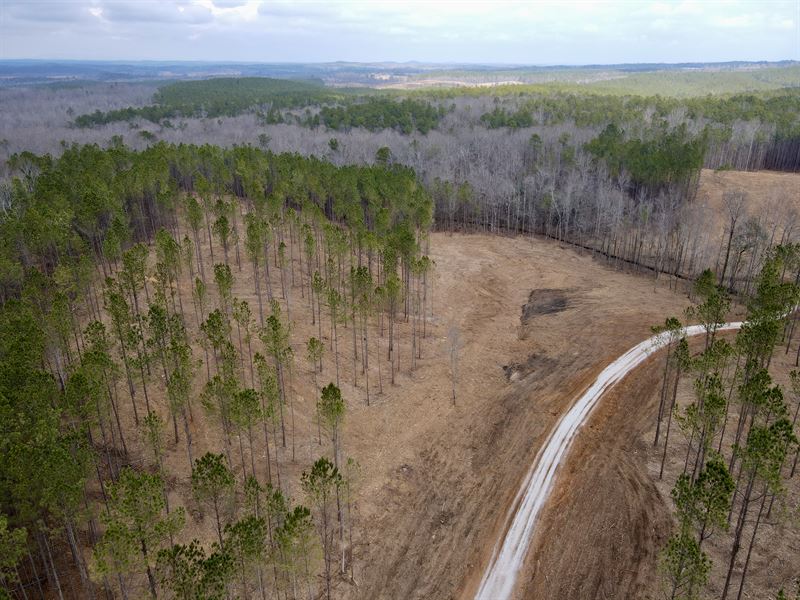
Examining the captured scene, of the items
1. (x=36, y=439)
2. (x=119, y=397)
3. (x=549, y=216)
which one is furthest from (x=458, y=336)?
(x=549, y=216)

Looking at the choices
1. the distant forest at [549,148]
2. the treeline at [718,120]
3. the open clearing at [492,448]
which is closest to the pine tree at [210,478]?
the open clearing at [492,448]

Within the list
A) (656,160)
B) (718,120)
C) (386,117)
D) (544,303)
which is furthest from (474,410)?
(386,117)

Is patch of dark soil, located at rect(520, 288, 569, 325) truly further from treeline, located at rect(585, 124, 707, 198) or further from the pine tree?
the pine tree

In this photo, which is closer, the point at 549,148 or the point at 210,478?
the point at 210,478

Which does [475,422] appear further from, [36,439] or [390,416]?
[36,439]

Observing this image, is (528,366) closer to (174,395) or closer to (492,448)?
(492,448)

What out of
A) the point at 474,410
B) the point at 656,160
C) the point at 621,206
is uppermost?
the point at 656,160
